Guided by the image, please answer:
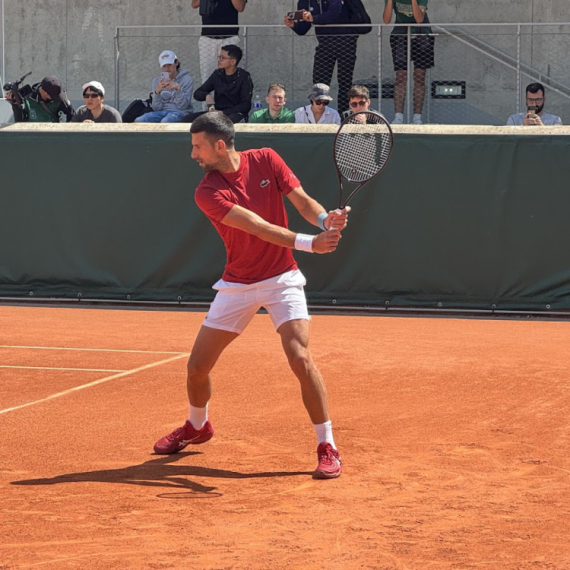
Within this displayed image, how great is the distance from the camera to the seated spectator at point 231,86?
49.1 feet

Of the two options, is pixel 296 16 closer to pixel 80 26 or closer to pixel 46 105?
pixel 46 105

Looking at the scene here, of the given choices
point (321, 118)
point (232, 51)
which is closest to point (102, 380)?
point (321, 118)

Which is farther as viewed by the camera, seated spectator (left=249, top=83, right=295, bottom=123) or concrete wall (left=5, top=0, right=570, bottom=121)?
concrete wall (left=5, top=0, right=570, bottom=121)

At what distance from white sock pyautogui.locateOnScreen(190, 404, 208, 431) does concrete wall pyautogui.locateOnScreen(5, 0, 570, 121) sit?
13.6 metres

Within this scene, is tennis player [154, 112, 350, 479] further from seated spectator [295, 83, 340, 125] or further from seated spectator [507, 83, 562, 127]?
seated spectator [507, 83, 562, 127]

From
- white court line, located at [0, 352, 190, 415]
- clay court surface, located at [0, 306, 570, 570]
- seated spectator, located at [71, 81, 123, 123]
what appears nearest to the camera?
clay court surface, located at [0, 306, 570, 570]

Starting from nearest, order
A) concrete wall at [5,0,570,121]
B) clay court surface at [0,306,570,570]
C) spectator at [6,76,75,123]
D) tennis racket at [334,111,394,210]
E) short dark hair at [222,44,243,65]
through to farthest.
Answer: clay court surface at [0,306,570,570] < tennis racket at [334,111,394,210] < short dark hair at [222,44,243,65] < spectator at [6,76,75,123] < concrete wall at [5,0,570,121]

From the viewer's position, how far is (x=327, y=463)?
6.00 m

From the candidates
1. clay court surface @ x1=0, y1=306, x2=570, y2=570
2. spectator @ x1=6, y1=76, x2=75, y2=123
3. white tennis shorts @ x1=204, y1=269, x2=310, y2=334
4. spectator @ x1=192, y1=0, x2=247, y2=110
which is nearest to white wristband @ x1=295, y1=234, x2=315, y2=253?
white tennis shorts @ x1=204, y1=269, x2=310, y2=334

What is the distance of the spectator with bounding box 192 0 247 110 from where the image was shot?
635 inches

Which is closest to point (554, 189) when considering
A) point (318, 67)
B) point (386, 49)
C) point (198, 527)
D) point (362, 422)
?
point (318, 67)

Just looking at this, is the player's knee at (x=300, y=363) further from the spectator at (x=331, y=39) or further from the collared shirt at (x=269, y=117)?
the spectator at (x=331, y=39)

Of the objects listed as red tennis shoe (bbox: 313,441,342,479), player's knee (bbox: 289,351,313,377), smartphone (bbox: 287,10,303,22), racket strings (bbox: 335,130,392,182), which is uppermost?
smartphone (bbox: 287,10,303,22)

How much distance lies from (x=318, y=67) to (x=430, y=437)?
945cm
